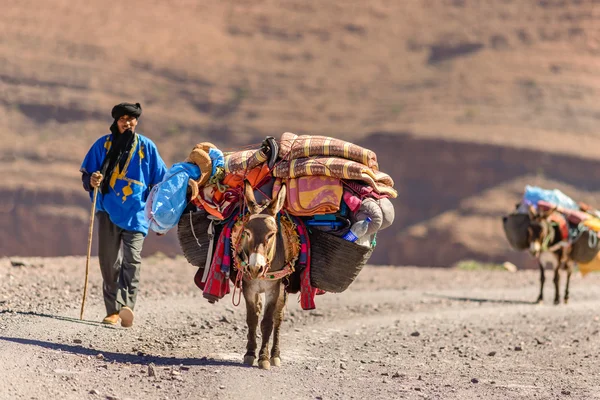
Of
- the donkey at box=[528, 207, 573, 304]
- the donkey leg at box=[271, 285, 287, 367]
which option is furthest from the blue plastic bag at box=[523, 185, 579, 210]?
the donkey leg at box=[271, 285, 287, 367]

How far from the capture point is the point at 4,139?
4675 centimetres

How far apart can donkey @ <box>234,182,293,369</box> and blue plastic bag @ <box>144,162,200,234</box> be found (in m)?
0.78

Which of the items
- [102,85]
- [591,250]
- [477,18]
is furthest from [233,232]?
[477,18]

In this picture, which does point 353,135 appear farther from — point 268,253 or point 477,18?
point 268,253

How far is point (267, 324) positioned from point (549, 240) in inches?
437

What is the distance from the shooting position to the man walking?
1021 cm

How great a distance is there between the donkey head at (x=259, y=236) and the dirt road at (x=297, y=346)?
0.99 metres

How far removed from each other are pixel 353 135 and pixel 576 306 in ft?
106

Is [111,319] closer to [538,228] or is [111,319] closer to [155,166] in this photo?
[155,166]

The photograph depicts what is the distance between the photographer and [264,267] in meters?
8.18

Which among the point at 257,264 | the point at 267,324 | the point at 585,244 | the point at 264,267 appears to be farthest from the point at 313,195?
the point at 585,244

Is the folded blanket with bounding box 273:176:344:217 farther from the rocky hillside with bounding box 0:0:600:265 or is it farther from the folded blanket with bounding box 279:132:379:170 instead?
the rocky hillside with bounding box 0:0:600:265

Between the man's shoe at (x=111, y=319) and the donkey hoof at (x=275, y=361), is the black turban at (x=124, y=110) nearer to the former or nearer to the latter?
the man's shoe at (x=111, y=319)

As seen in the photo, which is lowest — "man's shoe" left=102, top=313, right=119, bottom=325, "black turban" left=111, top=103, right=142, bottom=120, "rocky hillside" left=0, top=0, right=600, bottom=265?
"man's shoe" left=102, top=313, right=119, bottom=325
